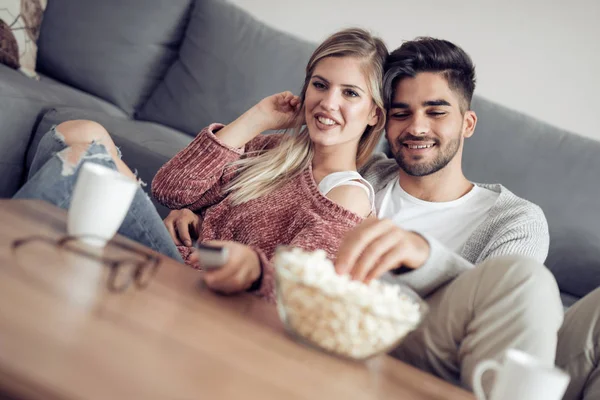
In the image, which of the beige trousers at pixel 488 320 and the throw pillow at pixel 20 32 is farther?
the throw pillow at pixel 20 32

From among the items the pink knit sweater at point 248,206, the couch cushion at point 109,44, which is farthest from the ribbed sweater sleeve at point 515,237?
the couch cushion at point 109,44

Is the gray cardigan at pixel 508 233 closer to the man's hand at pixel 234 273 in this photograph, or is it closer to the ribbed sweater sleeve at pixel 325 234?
the ribbed sweater sleeve at pixel 325 234

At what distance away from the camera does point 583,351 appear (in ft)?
3.51

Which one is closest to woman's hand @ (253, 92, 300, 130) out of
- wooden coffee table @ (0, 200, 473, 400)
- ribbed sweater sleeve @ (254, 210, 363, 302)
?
ribbed sweater sleeve @ (254, 210, 363, 302)

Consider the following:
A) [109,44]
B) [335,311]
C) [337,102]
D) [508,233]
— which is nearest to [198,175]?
[337,102]

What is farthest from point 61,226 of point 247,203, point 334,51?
point 334,51

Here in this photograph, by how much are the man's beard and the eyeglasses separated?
0.96m

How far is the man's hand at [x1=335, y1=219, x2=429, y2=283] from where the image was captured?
86 centimetres

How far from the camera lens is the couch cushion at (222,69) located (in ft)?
7.66

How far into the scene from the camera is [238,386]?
569 millimetres

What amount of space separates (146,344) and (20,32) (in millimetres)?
2199

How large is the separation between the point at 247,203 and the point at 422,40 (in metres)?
0.68

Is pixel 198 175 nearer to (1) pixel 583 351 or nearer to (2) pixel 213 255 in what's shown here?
(2) pixel 213 255

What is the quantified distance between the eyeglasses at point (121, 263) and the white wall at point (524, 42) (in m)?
1.97
